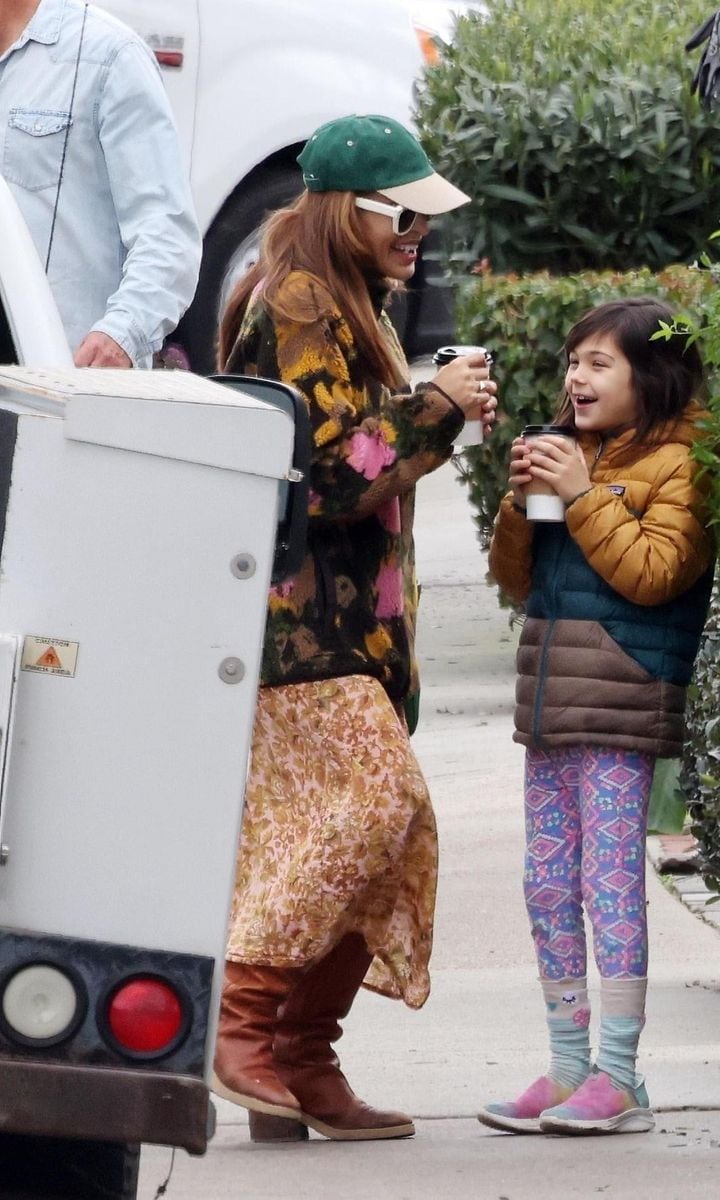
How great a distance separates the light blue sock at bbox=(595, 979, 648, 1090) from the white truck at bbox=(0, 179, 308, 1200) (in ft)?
5.43

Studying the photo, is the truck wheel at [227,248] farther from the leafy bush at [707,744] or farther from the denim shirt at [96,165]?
the leafy bush at [707,744]

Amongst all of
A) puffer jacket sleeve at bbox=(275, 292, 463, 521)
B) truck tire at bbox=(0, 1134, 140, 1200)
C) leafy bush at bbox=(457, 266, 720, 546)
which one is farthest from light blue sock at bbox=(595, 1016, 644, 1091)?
leafy bush at bbox=(457, 266, 720, 546)

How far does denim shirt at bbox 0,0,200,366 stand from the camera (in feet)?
16.6

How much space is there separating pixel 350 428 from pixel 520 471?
36 cm

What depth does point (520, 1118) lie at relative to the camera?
424 centimetres

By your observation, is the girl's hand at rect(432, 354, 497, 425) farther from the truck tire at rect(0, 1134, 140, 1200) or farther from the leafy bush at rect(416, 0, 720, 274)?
the leafy bush at rect(416, 0, 720, 274)

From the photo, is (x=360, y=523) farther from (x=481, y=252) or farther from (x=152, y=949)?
(x=481, y=252)

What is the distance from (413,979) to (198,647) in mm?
1645

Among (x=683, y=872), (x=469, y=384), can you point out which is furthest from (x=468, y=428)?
(x=683, y=872)

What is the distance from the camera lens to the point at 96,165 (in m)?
5.17

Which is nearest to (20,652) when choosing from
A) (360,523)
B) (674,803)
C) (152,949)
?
(152,949)

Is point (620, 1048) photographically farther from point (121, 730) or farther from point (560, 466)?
point (121, 730)

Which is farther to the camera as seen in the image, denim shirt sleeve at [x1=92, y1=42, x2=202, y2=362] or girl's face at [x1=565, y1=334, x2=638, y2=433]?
denim shirt sleeve at [x1=92, y1=42, x2=202, y2=362]

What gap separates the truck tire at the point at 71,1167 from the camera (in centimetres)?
301
